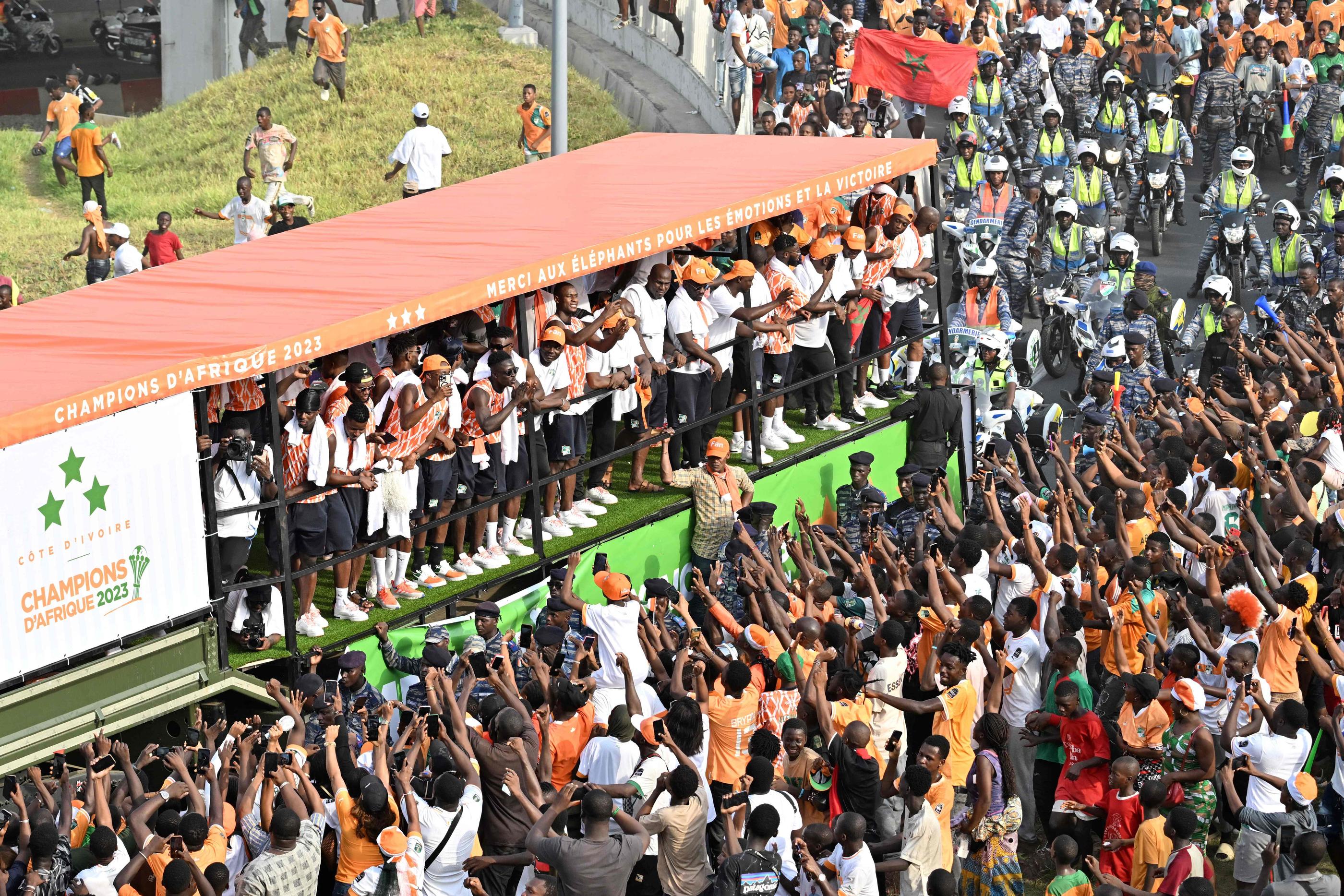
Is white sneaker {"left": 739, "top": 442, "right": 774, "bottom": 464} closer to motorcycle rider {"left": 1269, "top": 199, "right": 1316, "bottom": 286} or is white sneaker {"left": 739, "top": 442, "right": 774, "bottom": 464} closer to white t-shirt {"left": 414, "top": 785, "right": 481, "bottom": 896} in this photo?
white t-shirt {"left": 414, "top": 785, "right": 481, "bottom": 896}

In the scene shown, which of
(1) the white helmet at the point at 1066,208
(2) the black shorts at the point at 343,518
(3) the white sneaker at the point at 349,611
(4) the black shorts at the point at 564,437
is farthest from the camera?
(1) the white helmet at the point at 1066,208

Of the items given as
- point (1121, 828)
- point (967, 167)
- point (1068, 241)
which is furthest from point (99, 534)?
point (967, 167)

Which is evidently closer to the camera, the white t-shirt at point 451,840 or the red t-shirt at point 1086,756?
the white t-shirt at point 451,840

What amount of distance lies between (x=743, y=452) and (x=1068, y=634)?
4.91 meters

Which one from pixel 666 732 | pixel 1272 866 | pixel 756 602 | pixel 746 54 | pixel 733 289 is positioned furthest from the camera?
pixel 746 54

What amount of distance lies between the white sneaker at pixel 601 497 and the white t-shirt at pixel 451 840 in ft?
17.3

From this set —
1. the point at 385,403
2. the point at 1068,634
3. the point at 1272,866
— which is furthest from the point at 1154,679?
the point at 385,403

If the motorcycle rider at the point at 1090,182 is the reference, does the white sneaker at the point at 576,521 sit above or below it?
below

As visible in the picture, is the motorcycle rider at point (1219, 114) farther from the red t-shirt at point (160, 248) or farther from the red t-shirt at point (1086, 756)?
the red t-shirt at point (1086, 756)

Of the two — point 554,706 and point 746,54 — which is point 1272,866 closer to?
point 554,706

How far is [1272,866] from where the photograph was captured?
9.34 metres

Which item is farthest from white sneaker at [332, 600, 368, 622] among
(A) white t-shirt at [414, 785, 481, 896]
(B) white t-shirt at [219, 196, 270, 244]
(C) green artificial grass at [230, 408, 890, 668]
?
(B) white t-shirt at [219, 196, 270, 244]

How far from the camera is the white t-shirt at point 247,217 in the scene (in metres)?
21.2

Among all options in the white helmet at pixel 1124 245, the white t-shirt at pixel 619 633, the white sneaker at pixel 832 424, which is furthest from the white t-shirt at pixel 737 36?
the white t-shirt at pixel 619 633
